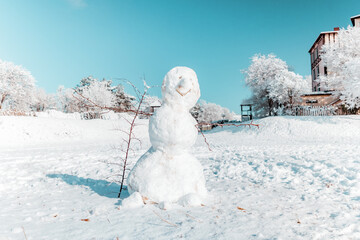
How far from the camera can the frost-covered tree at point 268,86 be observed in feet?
80.6

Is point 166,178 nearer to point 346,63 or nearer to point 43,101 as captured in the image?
point 346,63

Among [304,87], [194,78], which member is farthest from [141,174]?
[304,87]

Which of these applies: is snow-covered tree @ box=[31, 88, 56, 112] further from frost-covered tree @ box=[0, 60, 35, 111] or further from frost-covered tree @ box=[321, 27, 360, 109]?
frost-covered tree @ box=[321, 27, 360, 109]

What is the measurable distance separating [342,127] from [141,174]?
17.2m

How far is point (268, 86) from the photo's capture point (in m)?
26.6

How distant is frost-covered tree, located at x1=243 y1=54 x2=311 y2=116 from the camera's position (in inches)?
967

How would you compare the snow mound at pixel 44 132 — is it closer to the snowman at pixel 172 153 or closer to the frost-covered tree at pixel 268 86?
the snowman at pixel 172 153

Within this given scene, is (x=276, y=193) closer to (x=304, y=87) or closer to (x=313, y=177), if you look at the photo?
(x=313, y=177)

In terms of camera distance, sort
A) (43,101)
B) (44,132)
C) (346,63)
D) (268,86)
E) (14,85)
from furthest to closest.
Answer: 1. (43,101)
2. (14,85)
3. (268,86)
4. (44,132)
5. (346,63)

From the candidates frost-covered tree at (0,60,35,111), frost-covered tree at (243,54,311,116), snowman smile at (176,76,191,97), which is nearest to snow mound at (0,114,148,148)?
snowman smile at (176,76,191,97)

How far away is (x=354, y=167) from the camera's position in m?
5.72

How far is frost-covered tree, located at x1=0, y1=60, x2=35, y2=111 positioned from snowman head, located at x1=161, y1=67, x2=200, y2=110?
3718cm

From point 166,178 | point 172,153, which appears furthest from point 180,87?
point 166,178

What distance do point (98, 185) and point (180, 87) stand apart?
334 centimetres
